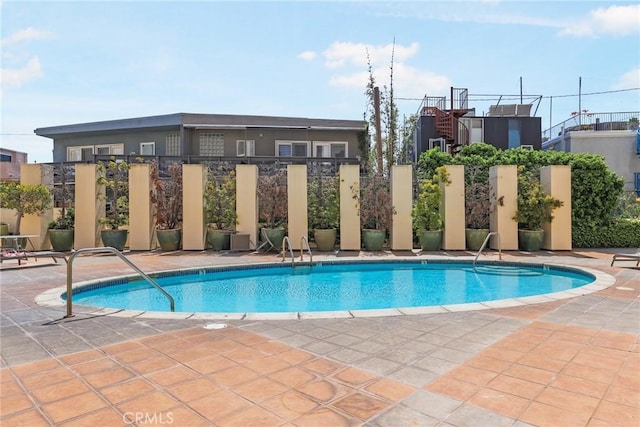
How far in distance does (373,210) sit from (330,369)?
999 centimetres

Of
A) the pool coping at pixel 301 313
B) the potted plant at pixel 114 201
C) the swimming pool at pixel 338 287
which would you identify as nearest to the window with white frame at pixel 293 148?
the potted plant at pixel 114 201

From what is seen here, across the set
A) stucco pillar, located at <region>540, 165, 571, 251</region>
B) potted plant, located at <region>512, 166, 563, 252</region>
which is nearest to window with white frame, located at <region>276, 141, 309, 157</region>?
potted plant, located at <region>512, 166, 563, 252</region>

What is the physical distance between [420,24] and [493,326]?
A: 32.8 feet

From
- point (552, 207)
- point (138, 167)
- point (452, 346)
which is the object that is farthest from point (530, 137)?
point (452, 346)

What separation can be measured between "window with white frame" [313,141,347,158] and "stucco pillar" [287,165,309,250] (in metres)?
5.83

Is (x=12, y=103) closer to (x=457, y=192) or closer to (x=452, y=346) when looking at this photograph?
(x=452, y=346)

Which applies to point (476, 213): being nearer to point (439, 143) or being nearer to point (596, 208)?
point (596, 208)

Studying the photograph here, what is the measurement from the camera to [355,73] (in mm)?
20172

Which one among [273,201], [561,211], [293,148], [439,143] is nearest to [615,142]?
[439,143]

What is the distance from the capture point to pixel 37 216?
1270 centimetres

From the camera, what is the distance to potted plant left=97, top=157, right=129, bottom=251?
41.5 ft

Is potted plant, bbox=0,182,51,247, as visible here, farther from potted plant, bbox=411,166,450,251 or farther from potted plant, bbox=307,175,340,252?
potted plant, bbox=411,166,450,251

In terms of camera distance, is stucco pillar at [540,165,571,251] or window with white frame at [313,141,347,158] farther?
window with white frame at [313,141,347,158]

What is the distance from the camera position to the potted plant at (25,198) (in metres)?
11.7
